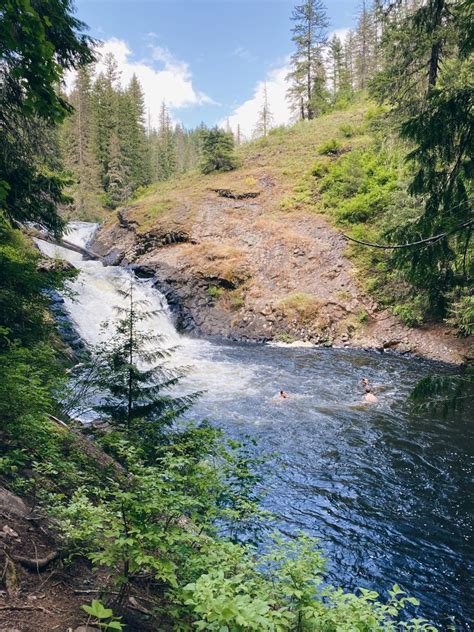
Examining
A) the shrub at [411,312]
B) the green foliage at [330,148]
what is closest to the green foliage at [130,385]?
the shrub at [411,312]

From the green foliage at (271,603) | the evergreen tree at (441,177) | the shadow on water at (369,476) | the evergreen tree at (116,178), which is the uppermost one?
the evergreen tree at (116,178)

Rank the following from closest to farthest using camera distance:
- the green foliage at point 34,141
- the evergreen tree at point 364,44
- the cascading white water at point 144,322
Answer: the green foliage at point 34,141, the cascading white water at point 144,322, the evergreen tree at point 364,44

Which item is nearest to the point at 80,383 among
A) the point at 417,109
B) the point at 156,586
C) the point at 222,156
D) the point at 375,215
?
the point at 156,586

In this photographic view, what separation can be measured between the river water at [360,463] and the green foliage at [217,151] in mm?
20046

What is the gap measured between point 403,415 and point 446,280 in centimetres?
671

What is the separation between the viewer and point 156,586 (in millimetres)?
3240

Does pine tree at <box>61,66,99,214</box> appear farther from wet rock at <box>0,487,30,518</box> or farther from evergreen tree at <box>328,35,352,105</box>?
wet rock at <box>0,487,30,518</box>

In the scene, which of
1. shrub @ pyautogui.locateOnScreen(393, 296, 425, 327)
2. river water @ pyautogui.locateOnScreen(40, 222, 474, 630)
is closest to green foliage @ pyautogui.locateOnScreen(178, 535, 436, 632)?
river water @ pyautogui.locateOnScreen(40, 222, 474, 630)

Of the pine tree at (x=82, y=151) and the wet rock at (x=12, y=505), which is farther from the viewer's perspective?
the pine tree at (x=82, y=151)

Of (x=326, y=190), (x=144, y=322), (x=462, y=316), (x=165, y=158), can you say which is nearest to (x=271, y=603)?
(x=462, y=316)

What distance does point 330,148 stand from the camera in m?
28.8

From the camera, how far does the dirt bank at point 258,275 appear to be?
709 inches

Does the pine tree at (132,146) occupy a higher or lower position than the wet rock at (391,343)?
higher

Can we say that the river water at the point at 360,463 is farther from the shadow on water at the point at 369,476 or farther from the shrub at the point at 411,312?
the shrub at the point at 411,312
